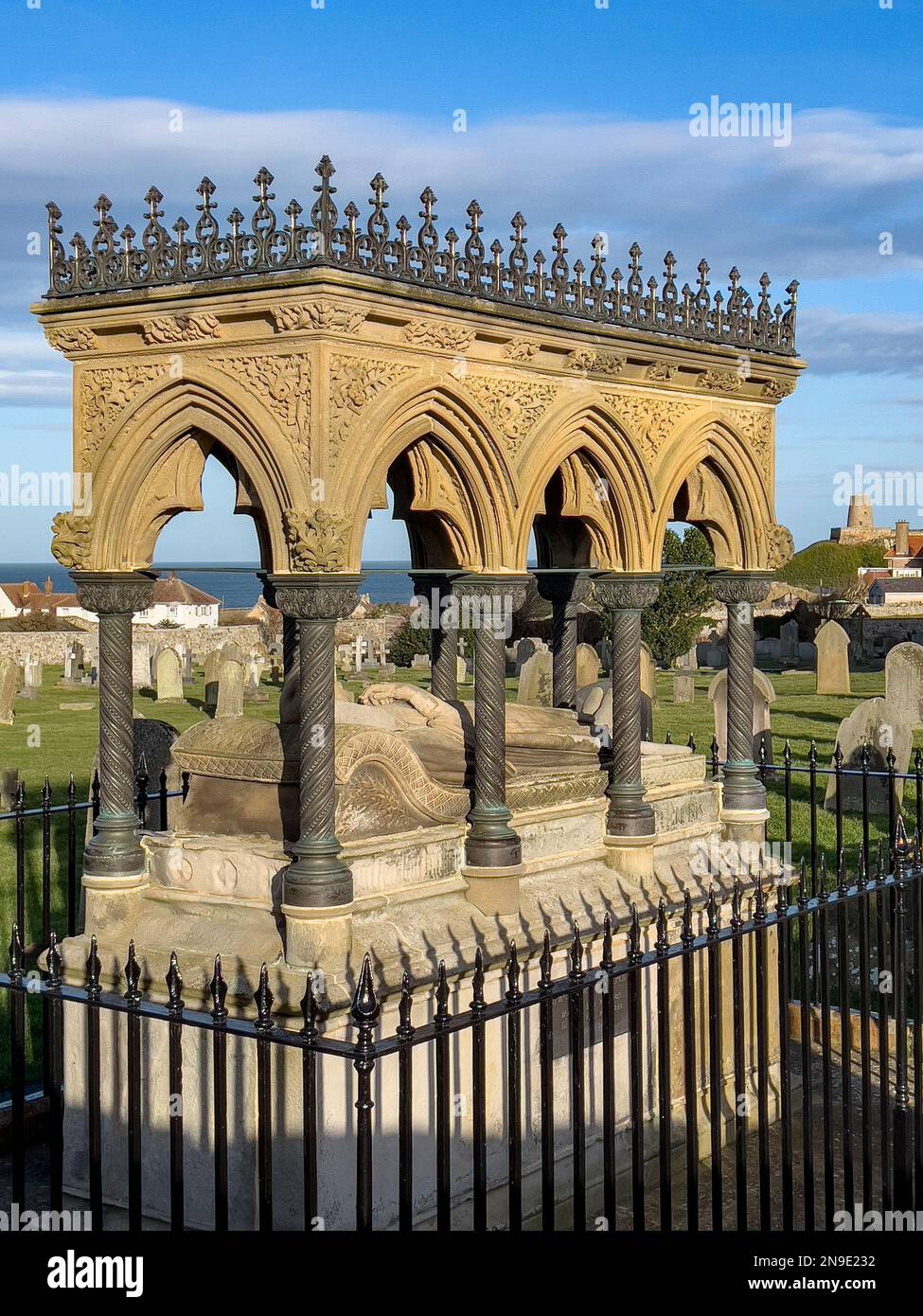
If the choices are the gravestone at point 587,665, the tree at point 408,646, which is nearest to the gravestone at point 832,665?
the gravestone at point 587,665

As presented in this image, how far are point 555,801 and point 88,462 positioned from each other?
9.61ft

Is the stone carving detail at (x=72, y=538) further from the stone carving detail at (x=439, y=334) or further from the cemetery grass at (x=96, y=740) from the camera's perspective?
Answer: the cemetery grass at (x=96, y=740)

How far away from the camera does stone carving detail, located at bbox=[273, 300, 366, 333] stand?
6102 mm

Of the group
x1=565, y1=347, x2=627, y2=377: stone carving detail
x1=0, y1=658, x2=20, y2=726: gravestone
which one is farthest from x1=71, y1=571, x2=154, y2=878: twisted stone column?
x1=0, y1=658, x2=20, y2=726: gravestone

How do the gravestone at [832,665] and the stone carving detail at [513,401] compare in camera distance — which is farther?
the gravestone at [832,665]

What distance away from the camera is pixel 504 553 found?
730 centimetres

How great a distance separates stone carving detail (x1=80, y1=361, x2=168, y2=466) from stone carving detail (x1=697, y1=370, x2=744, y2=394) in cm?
325

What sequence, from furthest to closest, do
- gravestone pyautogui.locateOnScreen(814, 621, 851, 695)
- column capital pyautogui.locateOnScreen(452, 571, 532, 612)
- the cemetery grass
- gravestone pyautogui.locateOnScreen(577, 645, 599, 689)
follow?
gravestone pyautogui.locateOnScreen(814, 621, 851, 695), gravestone pyautogui.locateOnScreen(577, 645, 599, 689), the cemetery grass, column capital pyautogui.locateOnScreen(452, 571, 532, 612)

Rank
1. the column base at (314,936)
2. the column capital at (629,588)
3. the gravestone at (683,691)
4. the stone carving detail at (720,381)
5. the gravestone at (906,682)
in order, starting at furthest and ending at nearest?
1. the gravestone at (683,691)
2. the gravestone at (906,682)
3. the stone carving detail at (720,381)
4. the column capital at (629,588)
5. the column base at (314,936)

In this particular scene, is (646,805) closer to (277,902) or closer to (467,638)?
(277,902)

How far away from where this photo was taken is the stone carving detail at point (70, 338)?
6.84 metres

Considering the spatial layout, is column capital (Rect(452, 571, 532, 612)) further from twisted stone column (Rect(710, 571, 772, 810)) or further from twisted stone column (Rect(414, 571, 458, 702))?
twisted stone column (Rect(710, 571, 772, 810))

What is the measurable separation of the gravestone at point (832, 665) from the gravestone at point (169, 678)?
1285cm
